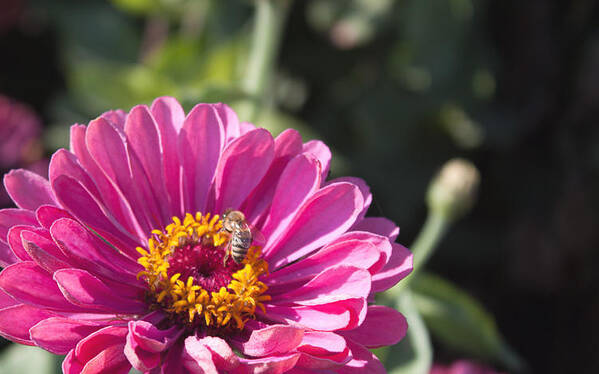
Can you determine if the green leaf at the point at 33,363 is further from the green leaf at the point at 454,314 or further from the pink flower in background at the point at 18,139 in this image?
the pink flower in background at the point at 18,139

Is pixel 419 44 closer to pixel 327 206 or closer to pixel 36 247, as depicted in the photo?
pixel 327 206

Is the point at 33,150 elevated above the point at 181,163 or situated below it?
below

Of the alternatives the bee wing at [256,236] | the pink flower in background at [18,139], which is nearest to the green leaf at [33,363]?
the bee wing at [256,236]

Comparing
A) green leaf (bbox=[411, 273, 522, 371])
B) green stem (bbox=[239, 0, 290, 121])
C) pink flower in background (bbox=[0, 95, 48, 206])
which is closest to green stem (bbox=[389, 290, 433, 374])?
green leaf (bbox=[411, 273, 522, 371])

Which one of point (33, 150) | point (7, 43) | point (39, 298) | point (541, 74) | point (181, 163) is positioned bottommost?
point (33, 150)

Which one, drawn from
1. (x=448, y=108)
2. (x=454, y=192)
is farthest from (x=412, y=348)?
(x=448, y=108)

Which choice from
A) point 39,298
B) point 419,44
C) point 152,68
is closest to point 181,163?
point 39,298

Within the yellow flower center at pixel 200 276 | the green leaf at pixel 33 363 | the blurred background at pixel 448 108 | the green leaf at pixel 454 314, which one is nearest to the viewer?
the yellow flower center at pixel 200 276
